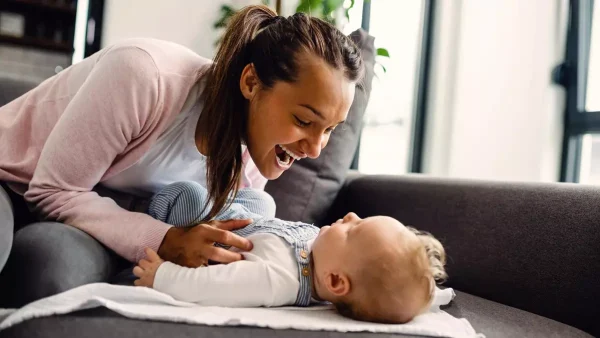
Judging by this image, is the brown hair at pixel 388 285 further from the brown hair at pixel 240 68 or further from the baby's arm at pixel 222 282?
the brown hair at pixel 240 68

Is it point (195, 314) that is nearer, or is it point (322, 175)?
point (195, 314)

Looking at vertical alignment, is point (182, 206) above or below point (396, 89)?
below

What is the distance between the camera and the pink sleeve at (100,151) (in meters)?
1.01

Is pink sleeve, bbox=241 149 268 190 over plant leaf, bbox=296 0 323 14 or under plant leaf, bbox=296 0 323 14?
under

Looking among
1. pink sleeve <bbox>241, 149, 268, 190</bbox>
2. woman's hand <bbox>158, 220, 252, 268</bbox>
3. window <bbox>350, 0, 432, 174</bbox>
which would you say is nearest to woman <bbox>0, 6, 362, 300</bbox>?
woman's hand <bbox>158, 220, 252, 268</bbox>

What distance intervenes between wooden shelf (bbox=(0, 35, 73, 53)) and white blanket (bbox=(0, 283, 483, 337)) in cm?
282

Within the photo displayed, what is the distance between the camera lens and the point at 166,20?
3.48m

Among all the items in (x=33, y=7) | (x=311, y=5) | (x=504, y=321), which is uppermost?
(x=311, y=5)

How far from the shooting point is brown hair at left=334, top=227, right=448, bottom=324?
89cm

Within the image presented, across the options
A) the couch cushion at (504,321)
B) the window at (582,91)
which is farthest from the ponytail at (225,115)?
the window at (582,91)

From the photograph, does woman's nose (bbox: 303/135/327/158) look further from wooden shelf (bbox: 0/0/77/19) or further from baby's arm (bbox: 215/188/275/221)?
wooden shelf (bbox: 0/0/77/19)

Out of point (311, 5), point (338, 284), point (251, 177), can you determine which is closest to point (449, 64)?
point (311, 5)

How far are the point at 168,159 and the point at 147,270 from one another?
0.37 metres

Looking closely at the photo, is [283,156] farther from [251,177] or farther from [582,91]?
[582,91]
